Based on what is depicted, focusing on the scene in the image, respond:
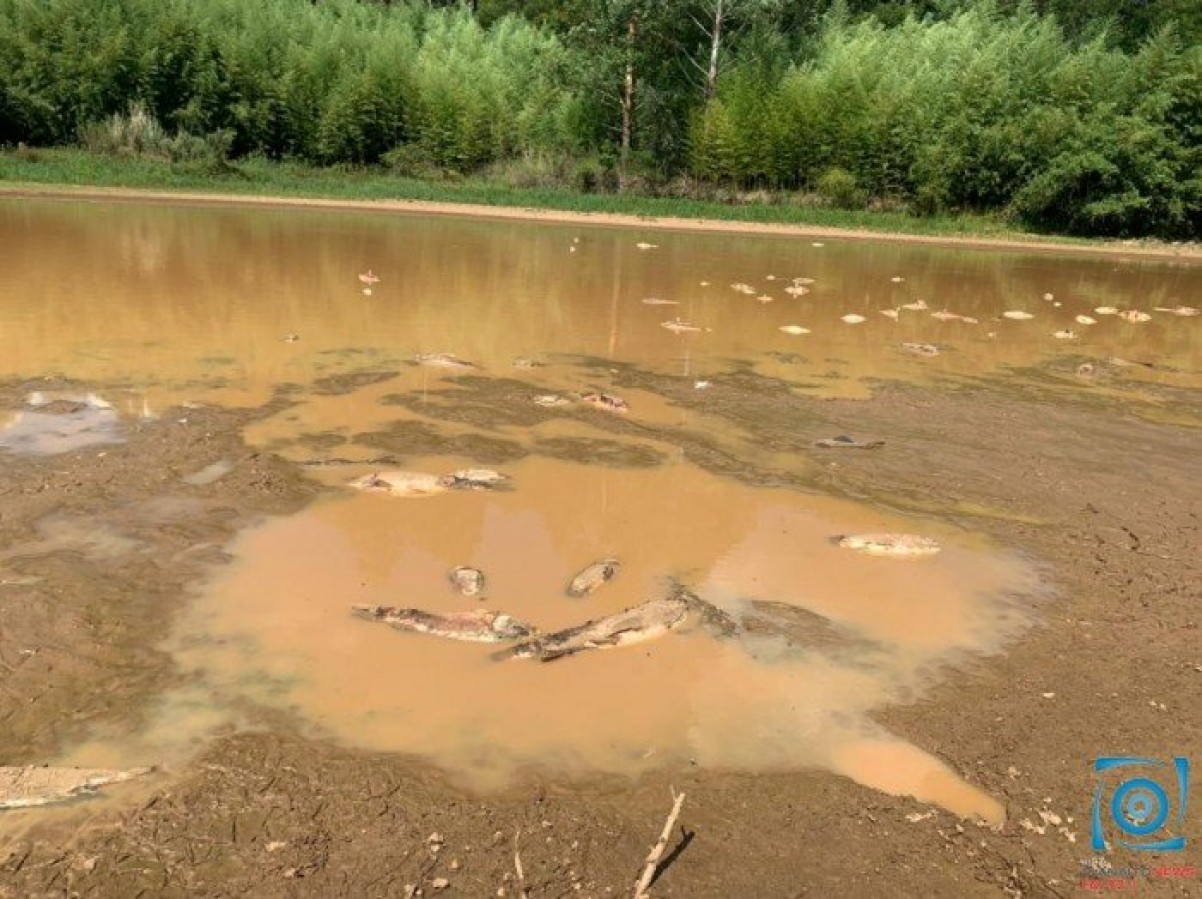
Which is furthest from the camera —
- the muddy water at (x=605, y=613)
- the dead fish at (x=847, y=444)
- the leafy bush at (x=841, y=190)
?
the leafy bush at (x=841, y=190)

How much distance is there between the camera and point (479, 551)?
13.7 feet

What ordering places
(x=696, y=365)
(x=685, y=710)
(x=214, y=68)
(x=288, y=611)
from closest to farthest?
(x=685, y=710), (x=288, y=611), (x=696, y=365), (x=214, y=68)

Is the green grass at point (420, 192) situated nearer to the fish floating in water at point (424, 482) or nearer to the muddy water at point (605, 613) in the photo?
the fish floating in water at point (424, 482)

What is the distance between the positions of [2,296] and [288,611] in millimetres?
7159

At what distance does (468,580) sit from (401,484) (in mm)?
1094

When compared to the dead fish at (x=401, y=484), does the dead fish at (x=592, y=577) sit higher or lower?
lower

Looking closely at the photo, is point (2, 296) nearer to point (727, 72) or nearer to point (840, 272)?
point (840, 272)

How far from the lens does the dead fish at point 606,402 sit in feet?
20.9

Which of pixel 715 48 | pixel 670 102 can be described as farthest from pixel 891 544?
pixel 670 102

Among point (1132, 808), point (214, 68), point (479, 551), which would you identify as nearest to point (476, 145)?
point (214, 68)

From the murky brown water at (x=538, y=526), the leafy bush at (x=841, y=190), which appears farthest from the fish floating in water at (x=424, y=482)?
the leafy bush at (x=841, y=190)

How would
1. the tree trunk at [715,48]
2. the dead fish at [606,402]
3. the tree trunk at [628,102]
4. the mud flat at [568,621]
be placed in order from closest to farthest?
the mud flat at [568,621]
the dead fish at [606,402]
the tree trunk at [715,48]
the tree trunk at [628,102]

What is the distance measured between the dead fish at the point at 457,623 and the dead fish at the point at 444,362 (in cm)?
388

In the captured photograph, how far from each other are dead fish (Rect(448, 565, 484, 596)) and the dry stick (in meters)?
1.49
